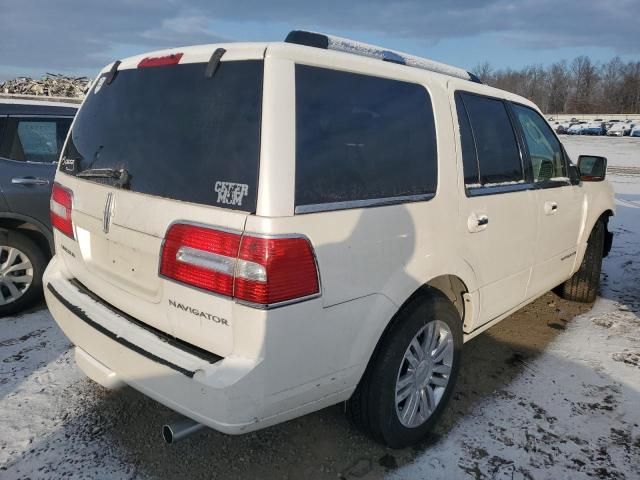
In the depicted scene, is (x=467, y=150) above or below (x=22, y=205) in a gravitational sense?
above

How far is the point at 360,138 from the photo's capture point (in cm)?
227

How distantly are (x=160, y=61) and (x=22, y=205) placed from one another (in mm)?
2589

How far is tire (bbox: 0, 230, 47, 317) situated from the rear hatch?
1.97 metres

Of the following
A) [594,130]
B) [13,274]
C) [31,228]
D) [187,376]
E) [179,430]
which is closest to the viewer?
[187,376]

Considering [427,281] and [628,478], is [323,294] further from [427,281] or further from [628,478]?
[628,478]

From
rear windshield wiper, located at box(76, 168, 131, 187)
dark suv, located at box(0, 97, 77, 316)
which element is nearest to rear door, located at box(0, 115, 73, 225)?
dark suv, located at box(0, 97, 77, 316)

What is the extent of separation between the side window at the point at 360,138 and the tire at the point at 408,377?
2.08 ft

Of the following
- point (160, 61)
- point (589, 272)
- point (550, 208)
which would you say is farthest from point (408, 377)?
point (589, 272)

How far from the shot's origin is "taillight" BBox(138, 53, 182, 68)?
231 cm

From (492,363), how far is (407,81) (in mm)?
2260

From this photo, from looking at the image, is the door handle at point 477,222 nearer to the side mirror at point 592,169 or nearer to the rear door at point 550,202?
the rear door at point 550,202

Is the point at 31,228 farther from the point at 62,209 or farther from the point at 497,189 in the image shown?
the point at 497,189

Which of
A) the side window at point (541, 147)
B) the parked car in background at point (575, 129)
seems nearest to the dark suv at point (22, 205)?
the side window at point (541, 147)

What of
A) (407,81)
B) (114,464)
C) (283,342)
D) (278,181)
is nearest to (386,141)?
(407,81)
